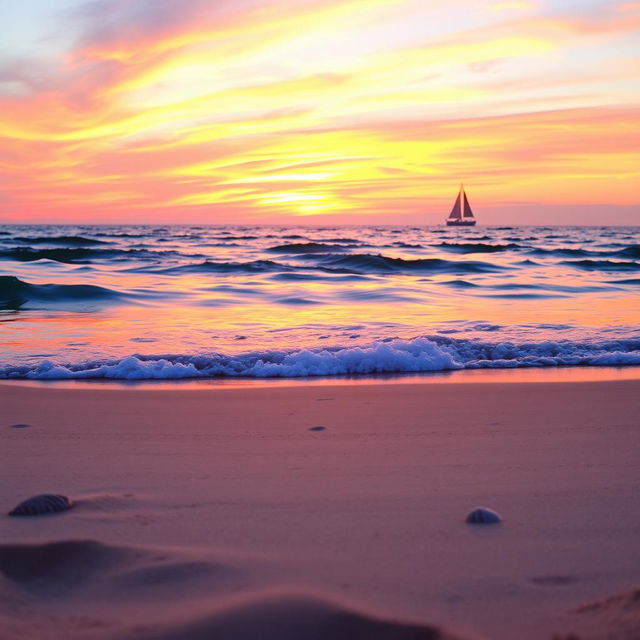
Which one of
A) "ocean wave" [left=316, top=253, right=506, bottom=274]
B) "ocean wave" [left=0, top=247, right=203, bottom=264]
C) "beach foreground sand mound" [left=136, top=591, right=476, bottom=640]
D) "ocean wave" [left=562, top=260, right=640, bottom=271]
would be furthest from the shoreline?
"ocean wave" [left=0, top=247, right=203, bottom=264]

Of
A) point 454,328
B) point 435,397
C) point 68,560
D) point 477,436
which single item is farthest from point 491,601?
point 454,328

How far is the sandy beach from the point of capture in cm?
192

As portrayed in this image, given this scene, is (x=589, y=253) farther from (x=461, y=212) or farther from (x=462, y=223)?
(x=462, y=223)

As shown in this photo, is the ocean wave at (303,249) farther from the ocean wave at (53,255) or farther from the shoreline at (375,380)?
the shoreline at (375,380)

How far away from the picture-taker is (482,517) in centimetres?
270

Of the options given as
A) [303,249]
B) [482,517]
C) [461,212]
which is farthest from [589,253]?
[461,212]

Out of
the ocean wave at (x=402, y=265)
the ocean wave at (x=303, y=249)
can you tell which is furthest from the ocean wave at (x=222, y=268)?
the ocean wave at (x=303, y=249)

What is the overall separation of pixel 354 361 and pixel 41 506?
451 centimetres

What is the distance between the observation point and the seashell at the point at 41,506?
9.18ft

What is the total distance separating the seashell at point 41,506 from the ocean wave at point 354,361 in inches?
146

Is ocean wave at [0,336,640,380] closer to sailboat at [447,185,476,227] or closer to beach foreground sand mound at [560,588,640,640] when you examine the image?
beach foreground sand mound at [560,588,640,640]

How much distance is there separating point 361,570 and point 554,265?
22.8 m

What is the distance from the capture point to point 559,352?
772 cm

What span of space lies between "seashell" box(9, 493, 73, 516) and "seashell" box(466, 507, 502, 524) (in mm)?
1680
